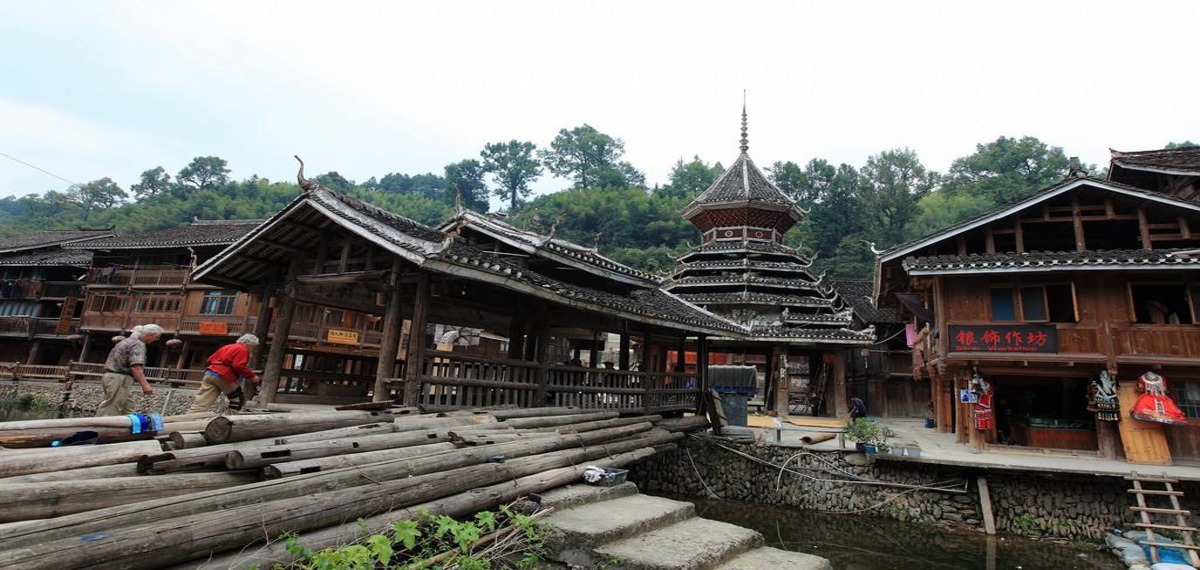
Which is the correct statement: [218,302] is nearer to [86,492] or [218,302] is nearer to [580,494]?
[580,494]

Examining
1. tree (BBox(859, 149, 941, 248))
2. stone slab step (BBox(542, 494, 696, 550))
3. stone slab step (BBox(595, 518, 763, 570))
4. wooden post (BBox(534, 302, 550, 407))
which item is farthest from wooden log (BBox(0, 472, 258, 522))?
tree (BBox(859, 149, 941, 248))

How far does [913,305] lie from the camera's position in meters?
19.4

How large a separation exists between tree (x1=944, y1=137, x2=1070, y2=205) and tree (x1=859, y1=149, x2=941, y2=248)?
627cm

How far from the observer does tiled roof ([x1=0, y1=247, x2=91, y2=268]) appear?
32.9 metres

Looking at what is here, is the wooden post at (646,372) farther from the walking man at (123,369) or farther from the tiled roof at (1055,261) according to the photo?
the walking man at (123,369)

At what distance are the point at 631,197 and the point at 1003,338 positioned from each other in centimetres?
5382

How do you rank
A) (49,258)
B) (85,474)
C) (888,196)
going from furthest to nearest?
(888,196) < (49,258) < (85,474)

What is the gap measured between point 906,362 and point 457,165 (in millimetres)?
73216

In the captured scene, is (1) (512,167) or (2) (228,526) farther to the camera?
(1) (512,167)

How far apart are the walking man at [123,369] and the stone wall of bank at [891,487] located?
11.2 metres

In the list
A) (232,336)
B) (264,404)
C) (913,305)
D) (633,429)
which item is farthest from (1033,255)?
(232,336)

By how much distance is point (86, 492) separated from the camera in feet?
11.8

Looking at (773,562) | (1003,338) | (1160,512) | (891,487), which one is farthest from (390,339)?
(1003,338)

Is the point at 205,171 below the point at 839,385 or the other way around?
the other way around
